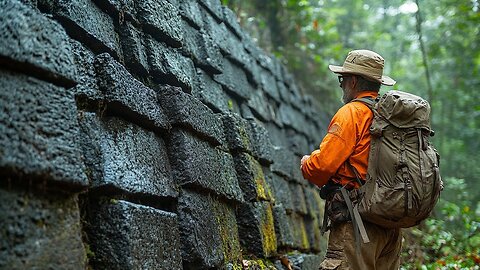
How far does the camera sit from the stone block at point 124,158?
232cm

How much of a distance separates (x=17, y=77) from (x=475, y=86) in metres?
11.5

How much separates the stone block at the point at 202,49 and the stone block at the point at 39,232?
7.05ft

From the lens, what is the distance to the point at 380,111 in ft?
10.8

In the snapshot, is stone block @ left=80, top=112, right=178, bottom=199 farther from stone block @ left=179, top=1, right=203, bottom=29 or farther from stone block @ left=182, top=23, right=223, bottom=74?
stone block @ left=179, top=1, right=203, bottom=29

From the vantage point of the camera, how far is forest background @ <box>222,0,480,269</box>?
22.8ft

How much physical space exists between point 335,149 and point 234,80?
73.7 inches

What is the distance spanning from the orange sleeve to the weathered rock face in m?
0.62

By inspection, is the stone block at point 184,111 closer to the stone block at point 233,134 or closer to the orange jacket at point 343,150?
the stone block at point 233,134

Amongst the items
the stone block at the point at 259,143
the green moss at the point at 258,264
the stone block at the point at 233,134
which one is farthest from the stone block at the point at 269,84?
the green moss at the point at 258,264

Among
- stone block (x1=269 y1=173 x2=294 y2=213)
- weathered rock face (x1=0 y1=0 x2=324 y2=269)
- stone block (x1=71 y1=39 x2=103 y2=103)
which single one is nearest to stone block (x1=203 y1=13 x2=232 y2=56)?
weathered rock face (x1=0 y1=0 x2=324 y2=269)

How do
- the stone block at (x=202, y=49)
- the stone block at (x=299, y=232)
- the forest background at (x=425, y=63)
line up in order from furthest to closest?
the forest background at (x=425, y=63) → the stone block at (x=299, y=232) → the stone block at (x=202, y=49)

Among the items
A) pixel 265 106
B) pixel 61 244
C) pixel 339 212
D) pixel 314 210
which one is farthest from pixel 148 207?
pixel 314 210

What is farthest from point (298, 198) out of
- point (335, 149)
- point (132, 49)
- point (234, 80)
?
point (132, 49)

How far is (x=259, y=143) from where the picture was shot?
15.5ft
